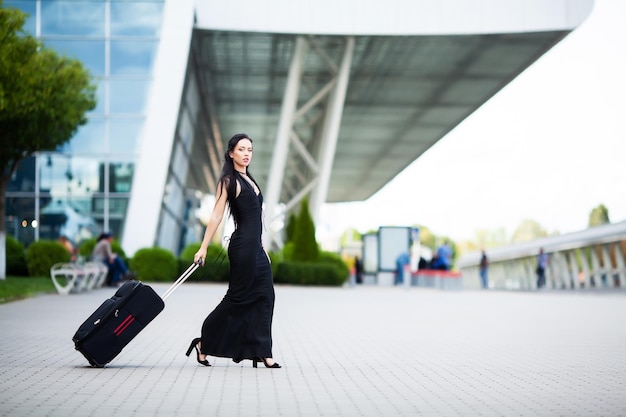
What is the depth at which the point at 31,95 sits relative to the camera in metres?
23.7

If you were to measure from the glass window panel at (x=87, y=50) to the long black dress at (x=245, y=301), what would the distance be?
27.8m

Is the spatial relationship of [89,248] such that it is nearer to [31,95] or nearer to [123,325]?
[31,95]

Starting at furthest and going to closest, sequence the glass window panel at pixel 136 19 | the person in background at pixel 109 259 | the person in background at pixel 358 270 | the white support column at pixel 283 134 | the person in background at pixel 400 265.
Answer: the person in background at pixel 358 270 < the person in background at pixel 400 265 < the white support column at pixel 283 134 < the glass window panel at pixel 136 19 < the person in background at pixel 109 259

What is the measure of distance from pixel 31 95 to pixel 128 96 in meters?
11.7

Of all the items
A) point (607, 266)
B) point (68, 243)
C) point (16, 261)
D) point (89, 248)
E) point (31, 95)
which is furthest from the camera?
point (68, 243)

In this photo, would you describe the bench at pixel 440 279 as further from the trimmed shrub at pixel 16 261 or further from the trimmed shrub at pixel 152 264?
the trimmed shrub at pixel 16 261

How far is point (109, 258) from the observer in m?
28.4

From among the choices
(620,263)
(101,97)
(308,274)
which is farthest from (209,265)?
(620,263)

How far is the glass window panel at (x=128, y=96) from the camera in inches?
1390

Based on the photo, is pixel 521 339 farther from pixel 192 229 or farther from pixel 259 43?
pixel 192 229

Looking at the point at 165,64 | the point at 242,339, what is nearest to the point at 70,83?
the point at 165,64

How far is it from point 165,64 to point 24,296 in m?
15.3

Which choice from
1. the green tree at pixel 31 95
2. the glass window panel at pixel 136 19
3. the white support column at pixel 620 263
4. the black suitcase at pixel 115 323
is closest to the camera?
the black suitcase at pixel 115 323

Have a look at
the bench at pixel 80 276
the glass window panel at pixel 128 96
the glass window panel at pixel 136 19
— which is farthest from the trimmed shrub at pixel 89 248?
the glass window panel at pixel 136 19
